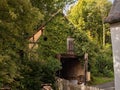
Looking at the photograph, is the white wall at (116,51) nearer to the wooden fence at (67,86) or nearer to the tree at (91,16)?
the wooden fence at (67,86)

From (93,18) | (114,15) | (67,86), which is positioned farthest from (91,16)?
(114,15)

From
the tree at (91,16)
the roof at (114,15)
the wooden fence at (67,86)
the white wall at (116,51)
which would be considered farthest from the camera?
the tree at (91,16)

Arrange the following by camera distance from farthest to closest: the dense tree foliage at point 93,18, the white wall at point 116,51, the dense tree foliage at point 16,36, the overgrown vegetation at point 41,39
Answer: the dense tree foliage at point 93,18 → the white wall at point 116,51 → the overgrown vegetation at point 41,39 → the dense tree foliage at point 16,36

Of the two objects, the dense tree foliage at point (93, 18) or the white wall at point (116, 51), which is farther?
the dense tree foliage at point (93, 18)

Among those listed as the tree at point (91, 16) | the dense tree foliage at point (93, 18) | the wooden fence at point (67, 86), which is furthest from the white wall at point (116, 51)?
the tree at point (91, 16)

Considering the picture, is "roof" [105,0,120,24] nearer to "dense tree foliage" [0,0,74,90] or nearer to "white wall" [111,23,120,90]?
"white wall" [111,23,120,90]

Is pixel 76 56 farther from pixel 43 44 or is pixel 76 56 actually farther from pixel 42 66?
pixel 42 66

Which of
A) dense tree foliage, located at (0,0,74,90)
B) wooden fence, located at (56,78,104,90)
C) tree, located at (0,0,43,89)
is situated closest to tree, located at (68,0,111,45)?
wooden fence, located at (56,78,104,90)

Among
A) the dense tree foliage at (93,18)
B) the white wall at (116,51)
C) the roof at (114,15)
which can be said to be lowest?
the white wall at (116,51)

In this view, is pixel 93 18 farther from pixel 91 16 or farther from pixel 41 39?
pixel 41 39

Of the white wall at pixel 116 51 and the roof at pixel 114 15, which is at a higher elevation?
the roof at pixel 114 15

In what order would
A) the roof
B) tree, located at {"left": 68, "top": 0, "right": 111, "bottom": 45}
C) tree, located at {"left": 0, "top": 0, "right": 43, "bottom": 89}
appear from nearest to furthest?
tree, located at {"left": 0, "top": 0, "right": 43, "bottom": 89} → the roof → tree, located at {"left": 68, "top": 0, "right": 111, "bottom": 45}

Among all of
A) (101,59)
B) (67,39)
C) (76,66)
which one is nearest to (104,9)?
(101,59)

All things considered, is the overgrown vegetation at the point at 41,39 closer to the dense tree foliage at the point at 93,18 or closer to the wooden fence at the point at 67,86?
the dense tree foliage at the point at 93,18
